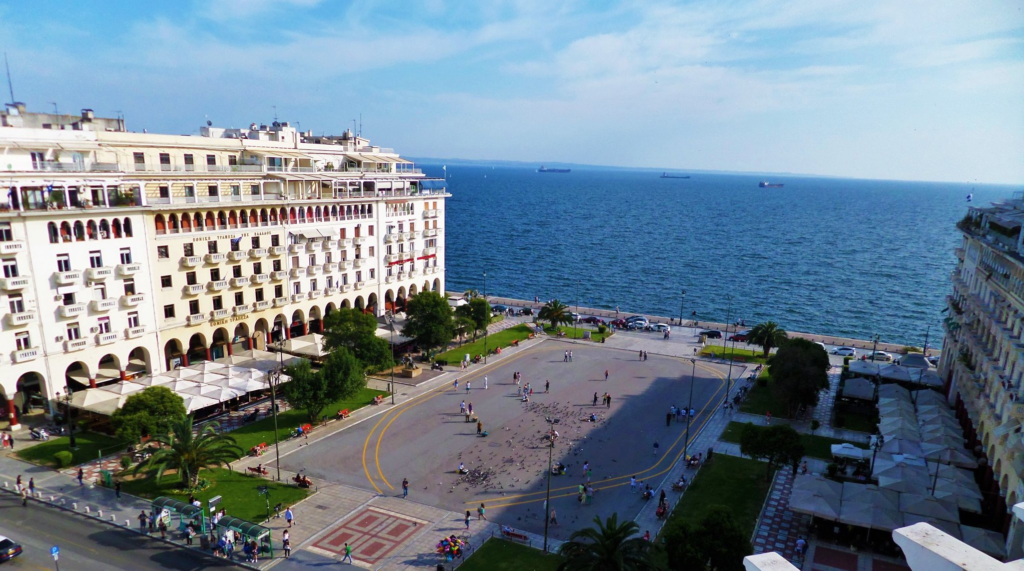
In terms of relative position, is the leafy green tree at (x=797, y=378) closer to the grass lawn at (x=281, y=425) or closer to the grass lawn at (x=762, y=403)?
the grass lawn at (x=762, y=403)

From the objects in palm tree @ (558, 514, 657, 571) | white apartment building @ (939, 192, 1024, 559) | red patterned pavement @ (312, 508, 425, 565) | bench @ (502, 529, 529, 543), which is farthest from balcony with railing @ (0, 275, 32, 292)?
white apartment building @ (939, 192, 1024, 559)

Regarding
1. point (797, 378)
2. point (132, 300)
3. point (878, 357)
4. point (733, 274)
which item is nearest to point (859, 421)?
point (797, 378)

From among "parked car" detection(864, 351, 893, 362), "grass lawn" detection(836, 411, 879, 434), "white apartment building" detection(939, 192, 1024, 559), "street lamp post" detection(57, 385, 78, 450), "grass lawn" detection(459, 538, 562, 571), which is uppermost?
"white apartment building" detection(939, 192, 1024, 559)

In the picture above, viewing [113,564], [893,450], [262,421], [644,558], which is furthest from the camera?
[262,421]

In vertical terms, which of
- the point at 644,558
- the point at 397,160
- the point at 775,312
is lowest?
the point at 775,312

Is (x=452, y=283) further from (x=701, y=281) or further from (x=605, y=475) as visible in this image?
(x=605, y=475)


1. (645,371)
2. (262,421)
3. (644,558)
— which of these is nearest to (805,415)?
(645,371)

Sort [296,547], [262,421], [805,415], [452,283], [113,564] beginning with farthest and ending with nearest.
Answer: [452,283] < [805,415] < [262,421] < [296,547] < [113,564]

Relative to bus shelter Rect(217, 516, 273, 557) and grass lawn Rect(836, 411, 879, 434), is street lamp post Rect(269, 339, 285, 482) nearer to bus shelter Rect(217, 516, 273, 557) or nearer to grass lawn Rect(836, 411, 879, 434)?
bus shelter Rect(217, 516, 273, 557)
